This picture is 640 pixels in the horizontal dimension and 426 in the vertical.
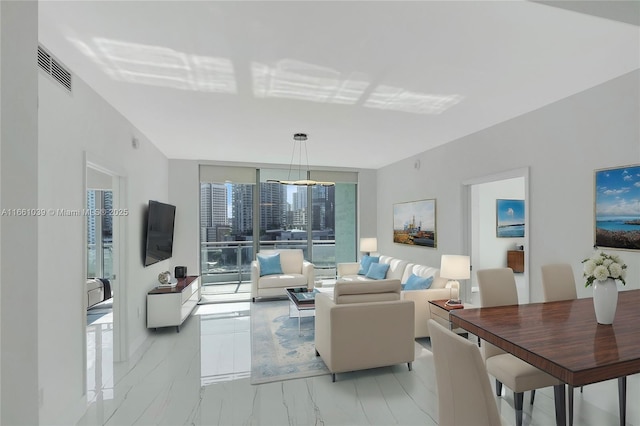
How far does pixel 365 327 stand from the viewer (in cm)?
296

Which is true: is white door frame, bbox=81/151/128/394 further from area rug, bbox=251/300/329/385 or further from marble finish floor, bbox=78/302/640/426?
area rug, bbox=251/300/329/385

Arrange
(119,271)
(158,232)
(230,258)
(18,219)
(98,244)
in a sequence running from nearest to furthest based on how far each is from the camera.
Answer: (18,219) < (119,271) < (158,232) < (98,244) < (230,258)

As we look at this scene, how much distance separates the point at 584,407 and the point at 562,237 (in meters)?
1.46

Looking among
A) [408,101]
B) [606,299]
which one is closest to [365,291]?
[606,299]

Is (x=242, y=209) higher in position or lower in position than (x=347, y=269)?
higher

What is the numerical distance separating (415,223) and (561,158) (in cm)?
266

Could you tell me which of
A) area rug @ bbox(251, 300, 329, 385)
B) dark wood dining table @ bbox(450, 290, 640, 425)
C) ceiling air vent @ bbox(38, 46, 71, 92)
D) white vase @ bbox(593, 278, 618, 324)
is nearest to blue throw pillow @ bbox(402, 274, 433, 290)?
area rug @ bbox(251, 300, 329, 385)

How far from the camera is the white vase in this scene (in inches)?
70.6

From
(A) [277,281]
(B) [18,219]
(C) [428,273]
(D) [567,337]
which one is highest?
(B) [18,219]

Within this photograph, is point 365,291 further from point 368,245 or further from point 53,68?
point 368,245

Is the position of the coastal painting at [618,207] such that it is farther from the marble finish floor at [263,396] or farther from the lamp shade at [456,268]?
the lamp shade at [456,268]

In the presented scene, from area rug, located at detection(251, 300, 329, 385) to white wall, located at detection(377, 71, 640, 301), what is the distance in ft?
8.07

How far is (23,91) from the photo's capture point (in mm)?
729

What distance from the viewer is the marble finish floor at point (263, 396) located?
7.84 feet
